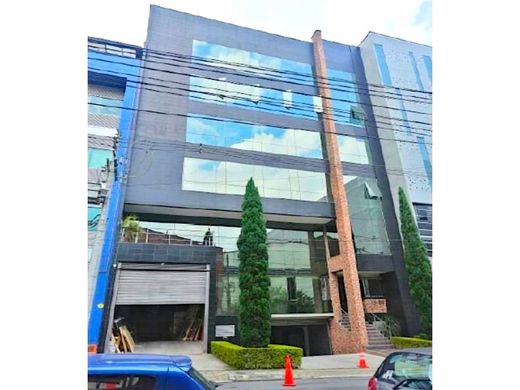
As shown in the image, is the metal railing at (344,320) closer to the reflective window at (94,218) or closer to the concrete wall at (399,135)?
the concrete wall at (399,135)

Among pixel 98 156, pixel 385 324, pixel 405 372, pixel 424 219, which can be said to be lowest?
pixel 405 372

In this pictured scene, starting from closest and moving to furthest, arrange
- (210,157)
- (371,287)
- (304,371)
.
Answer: (304,371) < (210,157) < (371,287)

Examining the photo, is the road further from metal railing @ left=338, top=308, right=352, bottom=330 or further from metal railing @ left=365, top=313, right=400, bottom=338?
metal railing @ left=365, top=313, right=400, bottom=338

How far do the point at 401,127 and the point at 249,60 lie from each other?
2.46 metres

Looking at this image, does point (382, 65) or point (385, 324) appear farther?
point (382, 65)

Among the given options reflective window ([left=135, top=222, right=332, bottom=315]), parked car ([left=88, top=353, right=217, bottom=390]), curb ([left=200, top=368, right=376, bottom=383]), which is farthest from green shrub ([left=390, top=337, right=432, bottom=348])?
parked car ([left=88, top=353, right=217, bottom=390])

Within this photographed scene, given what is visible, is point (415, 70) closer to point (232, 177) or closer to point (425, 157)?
point (425, 157)

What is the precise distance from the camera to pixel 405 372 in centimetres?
128

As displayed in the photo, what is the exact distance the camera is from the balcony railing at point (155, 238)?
411 centimetres

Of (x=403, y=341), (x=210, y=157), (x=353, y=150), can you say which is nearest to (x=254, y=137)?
(x=210, y=157)

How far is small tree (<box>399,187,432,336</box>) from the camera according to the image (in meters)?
4.28

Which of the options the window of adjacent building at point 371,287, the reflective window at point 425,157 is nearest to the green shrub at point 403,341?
the window of adjacent building at point 371,287
